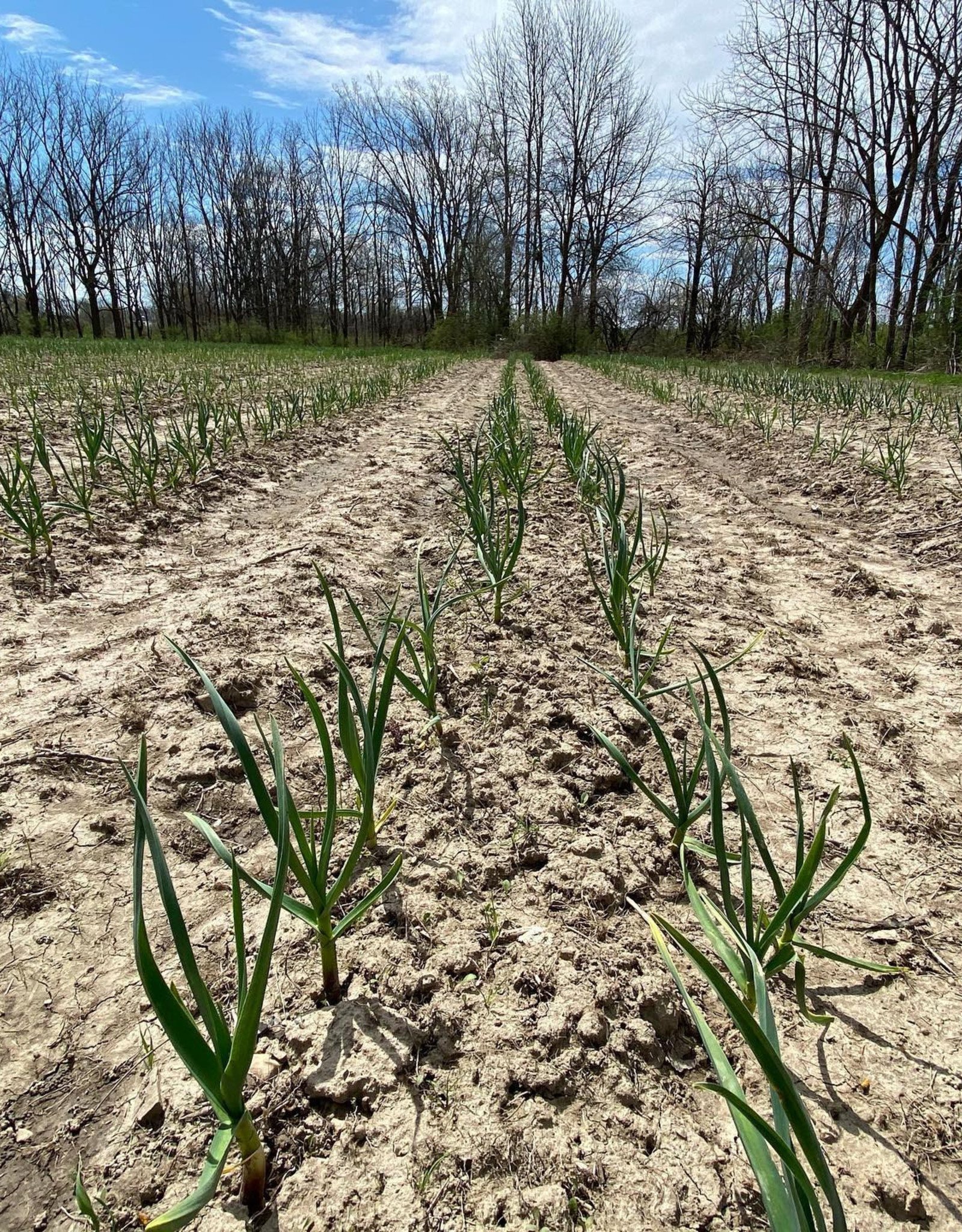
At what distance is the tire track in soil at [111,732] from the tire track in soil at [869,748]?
0.98 metres

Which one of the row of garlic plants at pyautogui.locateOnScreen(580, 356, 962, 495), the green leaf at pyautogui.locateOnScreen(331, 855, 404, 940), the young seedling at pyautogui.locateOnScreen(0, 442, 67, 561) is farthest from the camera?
the row of garlic plants at pyautogui.locateOnScreen(580, 356, 962, 495)

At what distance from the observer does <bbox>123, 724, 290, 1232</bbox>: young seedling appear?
59 cm

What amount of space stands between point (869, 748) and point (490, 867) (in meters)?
0.97

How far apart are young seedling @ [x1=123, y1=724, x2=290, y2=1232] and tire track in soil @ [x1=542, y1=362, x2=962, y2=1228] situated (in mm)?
715

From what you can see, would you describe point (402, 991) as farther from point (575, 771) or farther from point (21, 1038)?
point (575, 771)

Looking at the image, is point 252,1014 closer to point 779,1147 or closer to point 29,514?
point 779,1147

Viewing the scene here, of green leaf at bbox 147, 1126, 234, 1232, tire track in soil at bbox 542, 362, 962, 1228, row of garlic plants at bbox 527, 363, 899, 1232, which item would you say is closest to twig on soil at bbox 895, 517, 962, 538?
tire track in soil at bbox 542, 362, 962, 1228

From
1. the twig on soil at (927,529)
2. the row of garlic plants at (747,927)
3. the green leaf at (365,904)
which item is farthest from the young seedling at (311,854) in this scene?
the twig on soil at (927,529)

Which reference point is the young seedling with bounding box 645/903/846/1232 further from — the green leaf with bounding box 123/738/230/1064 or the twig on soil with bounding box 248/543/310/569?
the twig on soil with bounding box 248/543/310/569

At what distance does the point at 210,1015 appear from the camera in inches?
25.7

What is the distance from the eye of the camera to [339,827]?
1321 mm

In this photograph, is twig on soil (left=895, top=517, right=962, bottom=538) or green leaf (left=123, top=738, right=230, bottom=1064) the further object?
twig on soil (left=895, top=517, right=962, bottom=538)

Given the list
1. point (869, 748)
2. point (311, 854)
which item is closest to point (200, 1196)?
point (311, 854)

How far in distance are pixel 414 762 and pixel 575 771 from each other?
39 centimetres
